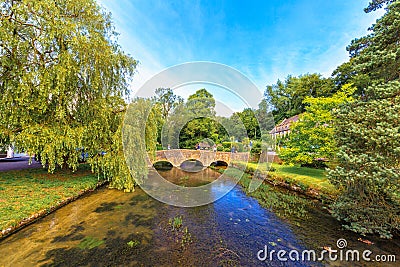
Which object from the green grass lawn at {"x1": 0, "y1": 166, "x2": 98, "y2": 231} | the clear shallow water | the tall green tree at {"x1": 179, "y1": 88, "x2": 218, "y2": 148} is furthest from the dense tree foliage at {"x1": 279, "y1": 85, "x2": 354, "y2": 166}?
the tall green tree at {"x1": 179, "y1": 88, "x2": 218, "y2": 148}

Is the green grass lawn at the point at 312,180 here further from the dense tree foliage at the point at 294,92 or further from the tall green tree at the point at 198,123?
the dense tree foliage at the point at 294,92

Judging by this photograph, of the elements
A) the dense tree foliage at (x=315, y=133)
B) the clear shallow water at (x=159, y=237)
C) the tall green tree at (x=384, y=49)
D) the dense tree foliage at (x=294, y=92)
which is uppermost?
the dense tree foliage at (x=294, y=92)

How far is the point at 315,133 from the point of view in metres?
10.4

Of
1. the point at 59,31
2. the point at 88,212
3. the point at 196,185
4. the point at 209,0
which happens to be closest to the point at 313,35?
the point at 209,0

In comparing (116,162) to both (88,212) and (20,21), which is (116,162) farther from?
(20,21)

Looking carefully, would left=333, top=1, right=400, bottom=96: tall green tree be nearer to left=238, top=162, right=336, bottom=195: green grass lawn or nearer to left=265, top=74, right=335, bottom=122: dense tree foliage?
left=238, top=162, right=336, bottom=195: green grass lawn

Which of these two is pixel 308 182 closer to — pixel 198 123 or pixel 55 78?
pixel 55 78

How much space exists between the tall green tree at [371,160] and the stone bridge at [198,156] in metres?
12.8

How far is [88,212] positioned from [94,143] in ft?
10.3

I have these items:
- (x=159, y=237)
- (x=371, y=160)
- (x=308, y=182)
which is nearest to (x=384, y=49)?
(x=371, y=160)

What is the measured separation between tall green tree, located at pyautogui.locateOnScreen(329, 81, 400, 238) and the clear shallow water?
A: 734 millimetres

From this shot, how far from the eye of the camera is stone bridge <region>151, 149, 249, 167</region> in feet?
60.6

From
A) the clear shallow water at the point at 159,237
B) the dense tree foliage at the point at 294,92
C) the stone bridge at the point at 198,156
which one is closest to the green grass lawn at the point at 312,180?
the clear shallow water at the point at 159,237

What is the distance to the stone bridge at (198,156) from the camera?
18.5 m
